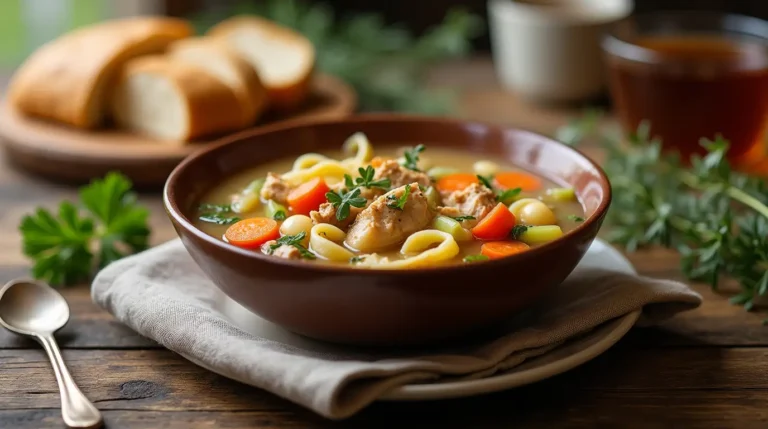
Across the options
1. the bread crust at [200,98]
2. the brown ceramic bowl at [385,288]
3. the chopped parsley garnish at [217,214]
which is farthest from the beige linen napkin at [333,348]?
the bread crust at [200,98]

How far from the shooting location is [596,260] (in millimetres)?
3123

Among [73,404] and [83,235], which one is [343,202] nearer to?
[73,404]

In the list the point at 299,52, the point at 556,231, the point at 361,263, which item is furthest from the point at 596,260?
the point at 299,52

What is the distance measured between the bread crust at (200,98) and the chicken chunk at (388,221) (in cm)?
186

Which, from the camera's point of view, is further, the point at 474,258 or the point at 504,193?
the point at 504,193

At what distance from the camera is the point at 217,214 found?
10.0 feet

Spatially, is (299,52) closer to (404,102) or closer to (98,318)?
(404,102)

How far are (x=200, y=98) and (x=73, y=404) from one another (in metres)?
2.21

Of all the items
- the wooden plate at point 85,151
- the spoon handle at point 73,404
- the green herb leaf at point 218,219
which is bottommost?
the wooden plate at point 85,151

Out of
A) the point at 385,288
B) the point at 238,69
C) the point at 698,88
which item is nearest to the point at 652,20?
the point at 698,88

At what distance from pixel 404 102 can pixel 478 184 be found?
2.37 m

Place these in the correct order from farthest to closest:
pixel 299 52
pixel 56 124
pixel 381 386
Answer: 1. pixel 299 52
2. pixel 56 124
3. pixel 381 386

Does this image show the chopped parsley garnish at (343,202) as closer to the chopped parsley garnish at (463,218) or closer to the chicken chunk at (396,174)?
the chicken chunk at (396,174)

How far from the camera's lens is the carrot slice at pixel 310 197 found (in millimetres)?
2941
